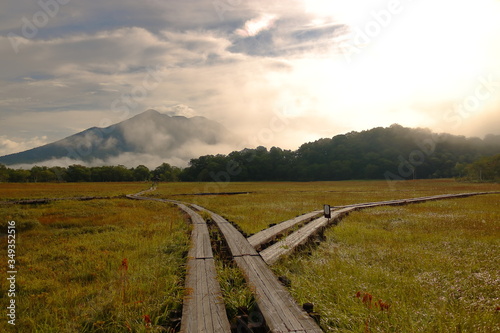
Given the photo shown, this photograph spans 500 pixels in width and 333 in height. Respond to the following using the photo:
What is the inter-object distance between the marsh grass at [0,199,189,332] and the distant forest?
4919 inches

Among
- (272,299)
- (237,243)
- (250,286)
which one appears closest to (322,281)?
(250,286)

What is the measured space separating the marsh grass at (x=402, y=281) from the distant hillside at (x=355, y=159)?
129m

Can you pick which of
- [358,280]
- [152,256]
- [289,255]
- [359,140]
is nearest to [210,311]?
[358,280]

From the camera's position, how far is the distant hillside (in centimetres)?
14350

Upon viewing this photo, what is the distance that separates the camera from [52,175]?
517 ft

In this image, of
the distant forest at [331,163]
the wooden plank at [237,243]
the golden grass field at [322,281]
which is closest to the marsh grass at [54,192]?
the golden grass field at [322,281]

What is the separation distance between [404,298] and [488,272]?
11.8ft

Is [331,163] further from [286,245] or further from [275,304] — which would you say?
[275,304]

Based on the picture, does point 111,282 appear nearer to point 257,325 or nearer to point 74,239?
point 257,325

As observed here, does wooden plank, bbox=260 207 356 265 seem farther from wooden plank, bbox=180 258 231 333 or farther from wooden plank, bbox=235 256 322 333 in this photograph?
wooden plank, bbox=180 258 231 333

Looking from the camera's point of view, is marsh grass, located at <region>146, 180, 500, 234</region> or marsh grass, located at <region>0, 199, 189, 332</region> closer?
marsh grass, located at <region>0, 199, 189, 332</region>

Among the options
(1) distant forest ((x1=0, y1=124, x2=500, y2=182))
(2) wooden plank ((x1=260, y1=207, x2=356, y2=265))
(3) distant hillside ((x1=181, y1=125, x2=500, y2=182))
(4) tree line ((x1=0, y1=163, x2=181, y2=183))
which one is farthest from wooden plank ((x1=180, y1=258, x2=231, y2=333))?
(4) tree line ((x1=0, y1=163, x2=181, y2=183))

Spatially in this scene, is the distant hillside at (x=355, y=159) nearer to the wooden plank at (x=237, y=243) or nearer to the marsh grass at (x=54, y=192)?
the marsh grass at (x=54, y=192)

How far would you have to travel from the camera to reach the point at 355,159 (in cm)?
15138
